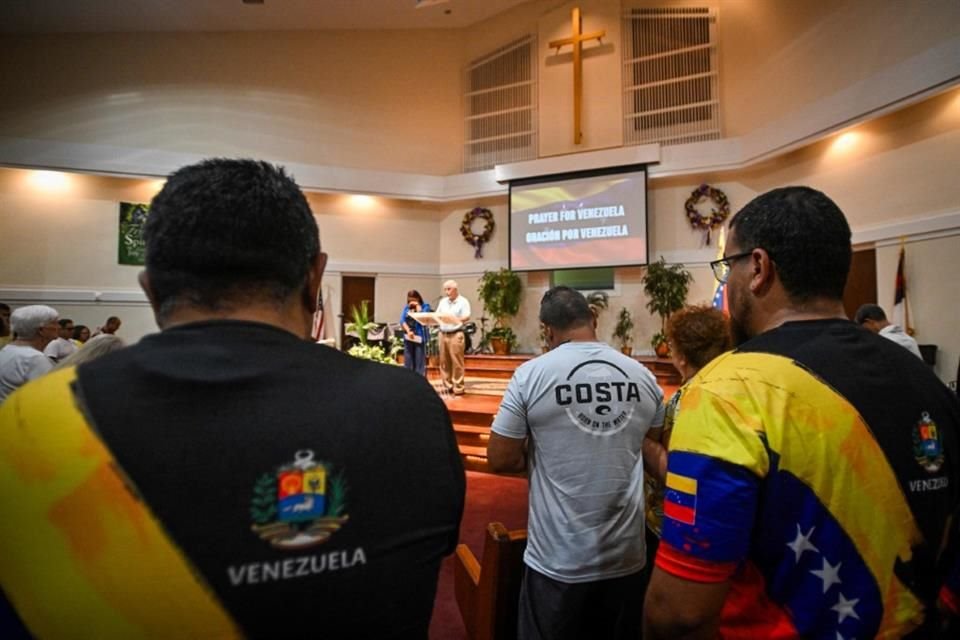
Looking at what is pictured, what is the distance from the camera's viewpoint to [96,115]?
27.9 ft

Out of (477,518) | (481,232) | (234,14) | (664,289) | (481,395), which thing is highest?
(234,14)

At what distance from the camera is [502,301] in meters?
9.08

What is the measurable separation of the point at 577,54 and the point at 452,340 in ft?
19.8

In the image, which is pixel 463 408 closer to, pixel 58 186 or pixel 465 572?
pixel 465 572

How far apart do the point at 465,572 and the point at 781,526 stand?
1333mm

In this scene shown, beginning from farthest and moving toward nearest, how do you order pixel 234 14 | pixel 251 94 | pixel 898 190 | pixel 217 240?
pixel 251 94
pixel 234 14
pixel 898 190
pixel 217 240

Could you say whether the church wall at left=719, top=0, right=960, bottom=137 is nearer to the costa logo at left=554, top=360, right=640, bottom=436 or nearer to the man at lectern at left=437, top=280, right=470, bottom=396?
the man at lectern at left=437, top=280, right=470, bottom=396

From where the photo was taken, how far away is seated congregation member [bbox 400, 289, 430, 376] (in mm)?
6057

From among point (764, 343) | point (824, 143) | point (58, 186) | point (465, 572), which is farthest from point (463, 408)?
point (58, 186)

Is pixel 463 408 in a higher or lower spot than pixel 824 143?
lower

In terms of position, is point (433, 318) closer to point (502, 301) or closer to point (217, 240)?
point (502, 301)

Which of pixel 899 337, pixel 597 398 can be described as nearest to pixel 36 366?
pixel 597 398

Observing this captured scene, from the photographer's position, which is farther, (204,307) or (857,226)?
(857,226)

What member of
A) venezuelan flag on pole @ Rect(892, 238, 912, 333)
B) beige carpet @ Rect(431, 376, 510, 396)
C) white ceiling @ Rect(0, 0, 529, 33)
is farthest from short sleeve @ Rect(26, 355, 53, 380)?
white ceiling @ Rect(0, 0, 529, 33)
